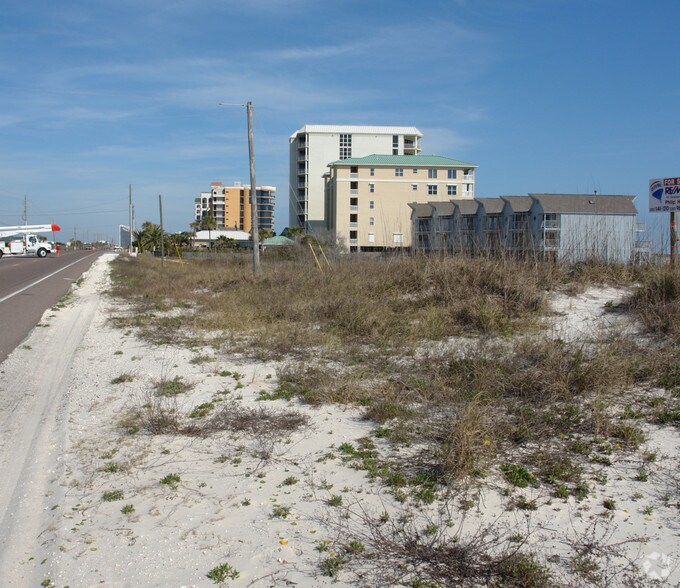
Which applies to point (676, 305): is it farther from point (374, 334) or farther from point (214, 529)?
point (214, 529)

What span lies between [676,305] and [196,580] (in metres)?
8.21

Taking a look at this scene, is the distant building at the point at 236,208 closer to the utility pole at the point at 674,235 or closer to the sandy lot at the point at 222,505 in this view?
the utility pole at the point at 674,235

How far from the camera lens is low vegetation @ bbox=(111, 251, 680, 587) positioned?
4.04 metres

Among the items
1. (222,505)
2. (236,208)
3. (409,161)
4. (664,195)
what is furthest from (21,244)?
(236,208)

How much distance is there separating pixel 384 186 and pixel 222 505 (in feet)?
248

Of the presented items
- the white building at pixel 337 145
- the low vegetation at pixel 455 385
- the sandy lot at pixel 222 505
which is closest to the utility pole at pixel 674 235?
the low vegetation at pixel 455 385

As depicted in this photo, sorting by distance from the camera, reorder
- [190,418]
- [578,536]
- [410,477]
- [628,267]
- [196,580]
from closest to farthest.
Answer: [196,580], [578,536], [410,477], [190,418], [628,267]

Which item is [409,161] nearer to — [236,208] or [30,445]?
[30,445]

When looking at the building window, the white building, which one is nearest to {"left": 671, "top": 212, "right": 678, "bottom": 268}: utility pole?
the white building

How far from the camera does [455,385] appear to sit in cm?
704

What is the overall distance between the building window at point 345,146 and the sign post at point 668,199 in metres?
84.8

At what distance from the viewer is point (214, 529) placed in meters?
4.19

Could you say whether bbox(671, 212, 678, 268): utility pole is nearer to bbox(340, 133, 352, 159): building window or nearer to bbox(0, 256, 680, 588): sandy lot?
bbox(0, 256, 680, 588): sandy lot

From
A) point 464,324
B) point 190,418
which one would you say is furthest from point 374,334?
point 190,418
